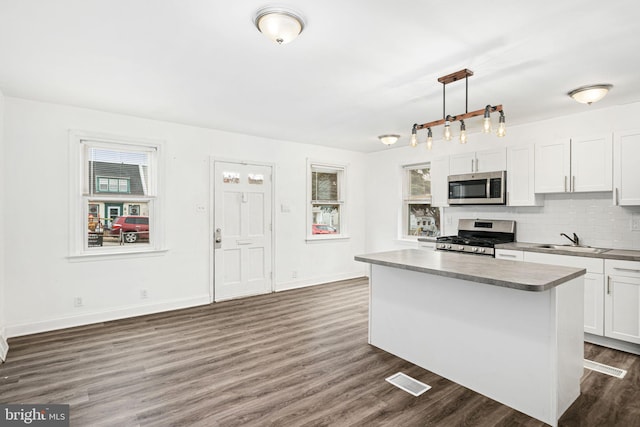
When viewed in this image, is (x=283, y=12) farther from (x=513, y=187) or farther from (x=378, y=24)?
(x=513, y=187)

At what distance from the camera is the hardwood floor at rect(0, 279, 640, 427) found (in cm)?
224

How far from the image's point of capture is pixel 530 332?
2264 millimetres

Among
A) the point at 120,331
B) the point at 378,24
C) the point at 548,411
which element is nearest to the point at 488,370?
the point at 548,411

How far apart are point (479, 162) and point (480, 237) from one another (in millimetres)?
1078

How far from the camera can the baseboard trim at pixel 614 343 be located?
3237 millimetres

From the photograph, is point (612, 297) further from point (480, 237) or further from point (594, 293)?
point (480, 237)

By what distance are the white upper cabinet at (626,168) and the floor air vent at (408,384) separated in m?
2.86

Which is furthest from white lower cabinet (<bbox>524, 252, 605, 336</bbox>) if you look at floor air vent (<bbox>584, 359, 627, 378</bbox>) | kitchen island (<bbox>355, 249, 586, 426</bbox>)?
kitchen island (<bbox>355, 249, 586, 426</bbox>)

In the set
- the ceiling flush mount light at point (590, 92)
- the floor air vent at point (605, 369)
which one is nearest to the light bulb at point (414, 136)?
the ceiling flush mount light at point (590, 92)

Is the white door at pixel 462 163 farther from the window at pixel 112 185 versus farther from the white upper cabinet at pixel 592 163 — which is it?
the window at pixel 112 185

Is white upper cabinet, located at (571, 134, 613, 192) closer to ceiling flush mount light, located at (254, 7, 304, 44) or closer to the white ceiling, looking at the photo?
the white ceiling

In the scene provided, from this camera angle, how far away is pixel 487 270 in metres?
2.45

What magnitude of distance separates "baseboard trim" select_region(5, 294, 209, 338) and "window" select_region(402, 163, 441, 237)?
3.75 m

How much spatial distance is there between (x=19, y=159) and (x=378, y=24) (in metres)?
3.92
